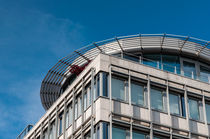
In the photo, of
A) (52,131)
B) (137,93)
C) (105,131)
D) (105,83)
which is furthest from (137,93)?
(52,131)

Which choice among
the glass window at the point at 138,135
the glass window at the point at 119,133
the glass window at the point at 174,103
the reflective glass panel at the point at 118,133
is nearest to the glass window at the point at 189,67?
the glass window at the point at 174,103

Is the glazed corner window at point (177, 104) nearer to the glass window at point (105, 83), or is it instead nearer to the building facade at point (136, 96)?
the building facade at point (136, 96)

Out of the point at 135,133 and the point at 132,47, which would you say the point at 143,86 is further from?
the point at 132,47

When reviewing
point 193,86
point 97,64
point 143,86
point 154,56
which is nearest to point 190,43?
point 154,56

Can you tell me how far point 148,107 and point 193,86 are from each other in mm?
5616

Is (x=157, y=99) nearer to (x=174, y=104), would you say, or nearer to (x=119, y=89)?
(x=174, y=104)

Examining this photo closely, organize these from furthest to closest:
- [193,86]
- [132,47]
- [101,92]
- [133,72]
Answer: [132,47] < [193,86] < [133,72] < [101,92]

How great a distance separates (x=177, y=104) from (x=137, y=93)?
13.2 ft

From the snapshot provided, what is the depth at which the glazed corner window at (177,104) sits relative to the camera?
3828 cm

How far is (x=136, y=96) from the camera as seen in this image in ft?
121

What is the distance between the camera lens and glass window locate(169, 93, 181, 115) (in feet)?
125

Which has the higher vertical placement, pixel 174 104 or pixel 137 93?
pixel 137 93

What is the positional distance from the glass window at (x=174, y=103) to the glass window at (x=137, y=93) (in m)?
2.91

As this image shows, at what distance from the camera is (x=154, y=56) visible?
45.5 m
